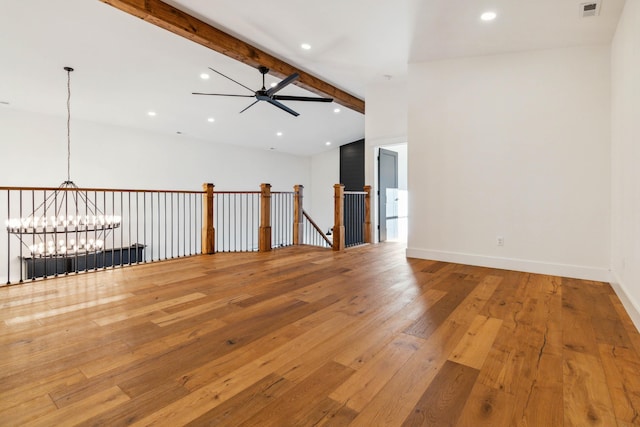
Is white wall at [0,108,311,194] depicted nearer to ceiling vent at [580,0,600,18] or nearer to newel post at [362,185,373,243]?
newel post at [362,185,373,243]

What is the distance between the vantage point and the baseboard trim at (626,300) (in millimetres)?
2193

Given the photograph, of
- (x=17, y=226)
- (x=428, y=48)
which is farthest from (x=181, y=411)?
(x=17, y=226)

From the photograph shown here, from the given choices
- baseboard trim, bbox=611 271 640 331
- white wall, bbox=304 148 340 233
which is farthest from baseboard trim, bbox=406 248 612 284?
white wall, bbox=304 148 340 233

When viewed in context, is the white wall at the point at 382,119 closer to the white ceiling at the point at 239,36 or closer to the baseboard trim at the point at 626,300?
the white ceiling at the point at 239,36

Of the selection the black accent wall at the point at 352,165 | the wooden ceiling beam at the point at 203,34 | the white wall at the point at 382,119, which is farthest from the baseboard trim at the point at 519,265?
the black accent wall at the point at 352,165

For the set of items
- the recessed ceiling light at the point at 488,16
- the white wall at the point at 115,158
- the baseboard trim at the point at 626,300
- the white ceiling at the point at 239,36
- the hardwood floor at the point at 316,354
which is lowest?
the hardwood floor at the point at 316,354

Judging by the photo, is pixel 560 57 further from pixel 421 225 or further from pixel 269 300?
pixel 269 300

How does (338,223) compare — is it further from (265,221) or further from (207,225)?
(207,225)

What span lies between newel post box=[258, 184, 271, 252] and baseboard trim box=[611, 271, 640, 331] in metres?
4.20

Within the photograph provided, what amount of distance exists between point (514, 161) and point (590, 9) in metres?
1.54

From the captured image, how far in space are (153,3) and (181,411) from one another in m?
4.17

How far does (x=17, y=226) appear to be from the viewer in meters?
4.97

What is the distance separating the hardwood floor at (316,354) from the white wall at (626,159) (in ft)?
0.85

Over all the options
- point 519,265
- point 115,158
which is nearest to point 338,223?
point 519,265
